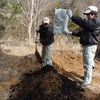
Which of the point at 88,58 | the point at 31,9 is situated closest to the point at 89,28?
the point at 88,58

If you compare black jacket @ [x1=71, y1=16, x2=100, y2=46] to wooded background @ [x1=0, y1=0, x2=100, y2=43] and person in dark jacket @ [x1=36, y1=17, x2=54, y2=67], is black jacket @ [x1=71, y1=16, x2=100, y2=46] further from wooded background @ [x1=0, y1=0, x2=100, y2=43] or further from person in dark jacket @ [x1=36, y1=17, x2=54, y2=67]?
wooded background @ [x1=0, y1=0, x2=100, y2=43]

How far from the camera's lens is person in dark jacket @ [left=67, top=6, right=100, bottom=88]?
5.09 m

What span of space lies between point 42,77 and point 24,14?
13.0m

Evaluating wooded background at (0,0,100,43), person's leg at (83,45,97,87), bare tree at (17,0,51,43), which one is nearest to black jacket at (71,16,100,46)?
person's leg at (83,45,97,87)

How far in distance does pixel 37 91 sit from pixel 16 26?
1154cm

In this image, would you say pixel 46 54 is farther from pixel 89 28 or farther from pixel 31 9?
pixel 31 9

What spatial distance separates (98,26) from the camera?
5.23 metres

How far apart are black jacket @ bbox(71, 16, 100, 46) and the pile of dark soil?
3.32 ft

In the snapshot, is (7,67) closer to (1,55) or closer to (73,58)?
(1,55)

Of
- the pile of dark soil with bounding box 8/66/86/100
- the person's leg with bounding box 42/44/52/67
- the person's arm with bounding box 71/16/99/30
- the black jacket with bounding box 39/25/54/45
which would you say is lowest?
the pile of dark soil with bounding box 8/66/86/100

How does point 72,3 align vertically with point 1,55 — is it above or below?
above

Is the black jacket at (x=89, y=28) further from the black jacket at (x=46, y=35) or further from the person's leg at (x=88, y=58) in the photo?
the black jacket at (x=46, y=35)

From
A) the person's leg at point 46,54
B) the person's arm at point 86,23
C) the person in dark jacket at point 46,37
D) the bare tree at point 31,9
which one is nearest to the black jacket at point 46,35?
the person in dark jacket at point 46,37

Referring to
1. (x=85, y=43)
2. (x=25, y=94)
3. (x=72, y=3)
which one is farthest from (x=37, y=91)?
(x=72, y=3)
